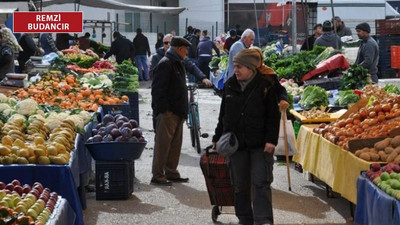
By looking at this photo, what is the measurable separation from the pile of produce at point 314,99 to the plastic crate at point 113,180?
3.96 meters

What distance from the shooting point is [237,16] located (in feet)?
180

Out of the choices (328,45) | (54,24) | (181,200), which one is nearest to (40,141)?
(181,200)

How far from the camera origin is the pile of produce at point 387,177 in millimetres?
8156

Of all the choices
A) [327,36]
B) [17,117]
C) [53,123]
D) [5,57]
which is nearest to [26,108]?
[17,117]

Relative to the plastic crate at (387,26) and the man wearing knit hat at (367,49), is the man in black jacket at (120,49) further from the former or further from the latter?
the man wearing knit hat at (367,49)

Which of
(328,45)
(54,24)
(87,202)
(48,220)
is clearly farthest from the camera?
(54,24)

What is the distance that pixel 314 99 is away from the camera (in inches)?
567

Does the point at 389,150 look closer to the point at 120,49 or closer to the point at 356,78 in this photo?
the point at 356,78

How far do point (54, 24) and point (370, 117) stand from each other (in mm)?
19124

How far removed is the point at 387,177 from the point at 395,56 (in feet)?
68.2

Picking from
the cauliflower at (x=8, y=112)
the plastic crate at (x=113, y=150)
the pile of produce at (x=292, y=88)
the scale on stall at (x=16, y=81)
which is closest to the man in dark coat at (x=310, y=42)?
the pile of produce at (x=292, y=88)

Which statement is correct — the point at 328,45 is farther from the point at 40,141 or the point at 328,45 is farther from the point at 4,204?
the point at 4,204

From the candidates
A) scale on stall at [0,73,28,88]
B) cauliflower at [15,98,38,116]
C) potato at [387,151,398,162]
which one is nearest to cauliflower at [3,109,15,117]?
cauliflower at [15,98,38,116]

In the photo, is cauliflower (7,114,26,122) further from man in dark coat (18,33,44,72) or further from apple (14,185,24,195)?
man in dark coat (18,33,44,72)
